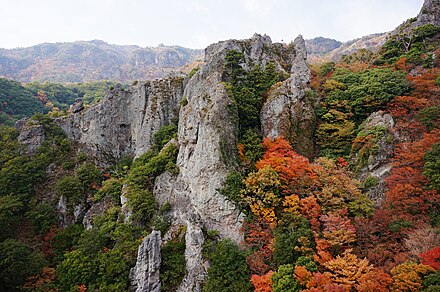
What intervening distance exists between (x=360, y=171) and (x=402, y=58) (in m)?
18.2

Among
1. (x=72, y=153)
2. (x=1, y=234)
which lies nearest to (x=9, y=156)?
(x=72, y=153)

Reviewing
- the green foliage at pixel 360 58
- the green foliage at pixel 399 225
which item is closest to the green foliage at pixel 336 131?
the green foliage at pixel 399 225

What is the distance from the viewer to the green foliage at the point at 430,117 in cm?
2249

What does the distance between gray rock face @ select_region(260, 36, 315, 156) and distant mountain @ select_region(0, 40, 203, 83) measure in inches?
4079

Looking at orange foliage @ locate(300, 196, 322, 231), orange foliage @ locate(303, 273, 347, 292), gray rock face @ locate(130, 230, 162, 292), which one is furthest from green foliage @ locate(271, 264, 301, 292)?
gray rock face @ locate(130, 230, 162, 292)

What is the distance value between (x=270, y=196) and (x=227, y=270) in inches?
255

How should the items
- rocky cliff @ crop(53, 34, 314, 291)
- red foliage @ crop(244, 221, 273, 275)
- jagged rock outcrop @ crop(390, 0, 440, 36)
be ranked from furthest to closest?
jagged rock outcrop @ crop(390, 0, 440, 36), rocky cliff @ crop(53, 34, 314, 291), red foliage @ crop(244, 221, 273, 275)

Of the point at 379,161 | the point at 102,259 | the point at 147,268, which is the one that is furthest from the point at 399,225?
the point at 102,259

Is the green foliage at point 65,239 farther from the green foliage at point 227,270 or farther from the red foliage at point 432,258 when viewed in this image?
the red foliage at point 432,258

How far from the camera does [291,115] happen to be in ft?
94.4

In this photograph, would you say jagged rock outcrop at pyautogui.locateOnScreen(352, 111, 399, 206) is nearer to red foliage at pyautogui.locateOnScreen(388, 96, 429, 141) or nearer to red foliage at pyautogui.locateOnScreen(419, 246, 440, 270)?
red foliage at pyautogui.locateOnScreen(388, 96, 429, 141)

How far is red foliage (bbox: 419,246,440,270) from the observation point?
1334 centimetres

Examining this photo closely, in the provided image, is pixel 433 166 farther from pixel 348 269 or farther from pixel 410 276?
pixel 348 269

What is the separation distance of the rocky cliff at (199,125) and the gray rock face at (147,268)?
275 millimetres
